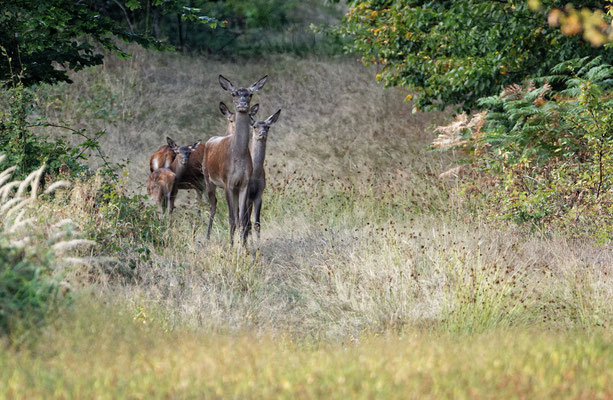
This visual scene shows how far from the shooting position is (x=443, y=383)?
4.42m

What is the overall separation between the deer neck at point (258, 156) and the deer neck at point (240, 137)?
50 cm

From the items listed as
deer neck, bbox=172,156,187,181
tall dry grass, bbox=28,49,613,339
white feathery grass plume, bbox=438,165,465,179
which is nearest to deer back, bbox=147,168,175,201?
deer neck, bbox=172,156,187,181

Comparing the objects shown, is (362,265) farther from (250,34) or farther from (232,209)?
(250,34)

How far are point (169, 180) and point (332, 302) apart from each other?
20.9ft

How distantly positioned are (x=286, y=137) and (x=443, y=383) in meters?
14.6

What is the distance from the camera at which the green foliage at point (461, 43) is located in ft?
39.2

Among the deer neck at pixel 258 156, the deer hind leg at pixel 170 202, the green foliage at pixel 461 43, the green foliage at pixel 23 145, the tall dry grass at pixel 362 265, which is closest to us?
the tall dry grass at pixel 362 265

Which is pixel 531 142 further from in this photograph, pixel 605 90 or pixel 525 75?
pixel 525 75

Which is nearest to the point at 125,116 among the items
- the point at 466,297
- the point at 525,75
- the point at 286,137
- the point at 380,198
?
the point at 286,137

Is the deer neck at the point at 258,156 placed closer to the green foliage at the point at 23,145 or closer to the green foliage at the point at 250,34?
the green foliage at the point at 23,145

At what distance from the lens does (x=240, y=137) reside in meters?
10.5

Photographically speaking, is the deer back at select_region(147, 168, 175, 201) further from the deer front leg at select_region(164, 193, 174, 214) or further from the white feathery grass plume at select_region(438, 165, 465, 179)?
the white feathery grass plume at select_region(438, 165, 465, 179)

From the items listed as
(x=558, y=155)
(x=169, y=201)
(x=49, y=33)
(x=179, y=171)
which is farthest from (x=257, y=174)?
(x=558, y=155)

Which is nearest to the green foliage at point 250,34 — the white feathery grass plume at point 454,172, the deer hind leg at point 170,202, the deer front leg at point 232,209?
the deer hind leg at point 170,202
